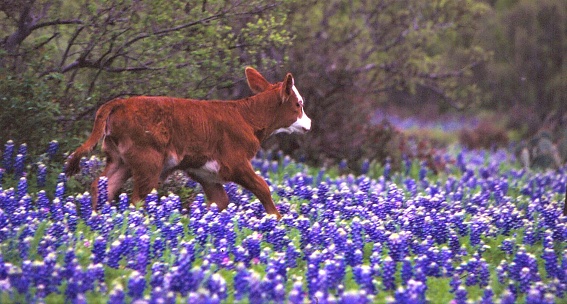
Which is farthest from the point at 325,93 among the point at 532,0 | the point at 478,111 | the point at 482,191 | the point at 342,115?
the point at 478,111

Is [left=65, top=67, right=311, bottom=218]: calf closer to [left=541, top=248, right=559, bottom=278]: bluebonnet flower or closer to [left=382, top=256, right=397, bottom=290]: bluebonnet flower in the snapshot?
[left=382, top=256, right=397, bottom=290]: bluebonnet flower

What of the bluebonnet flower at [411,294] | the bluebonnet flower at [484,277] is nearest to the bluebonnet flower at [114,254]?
the bluebonnet flower at [411,294]

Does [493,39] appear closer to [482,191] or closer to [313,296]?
[482,191]

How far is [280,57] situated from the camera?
1284 centimetres

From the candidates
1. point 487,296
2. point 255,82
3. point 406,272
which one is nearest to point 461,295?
point 487,296

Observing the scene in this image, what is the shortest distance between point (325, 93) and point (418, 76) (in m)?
2.51

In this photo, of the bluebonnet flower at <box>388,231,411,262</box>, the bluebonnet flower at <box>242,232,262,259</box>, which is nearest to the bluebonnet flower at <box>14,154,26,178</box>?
the bluebonnet flower at <box>242,232,262,259</box>

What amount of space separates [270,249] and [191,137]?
61.0 inches

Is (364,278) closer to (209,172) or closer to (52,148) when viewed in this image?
(209,172)

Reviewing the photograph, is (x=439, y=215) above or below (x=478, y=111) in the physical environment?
above

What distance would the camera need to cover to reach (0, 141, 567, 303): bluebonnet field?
5020mm

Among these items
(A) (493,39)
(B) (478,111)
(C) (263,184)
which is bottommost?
(B) (478,111)

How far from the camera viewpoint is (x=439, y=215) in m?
7.55

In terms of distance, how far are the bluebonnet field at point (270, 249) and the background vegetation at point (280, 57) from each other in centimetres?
81
